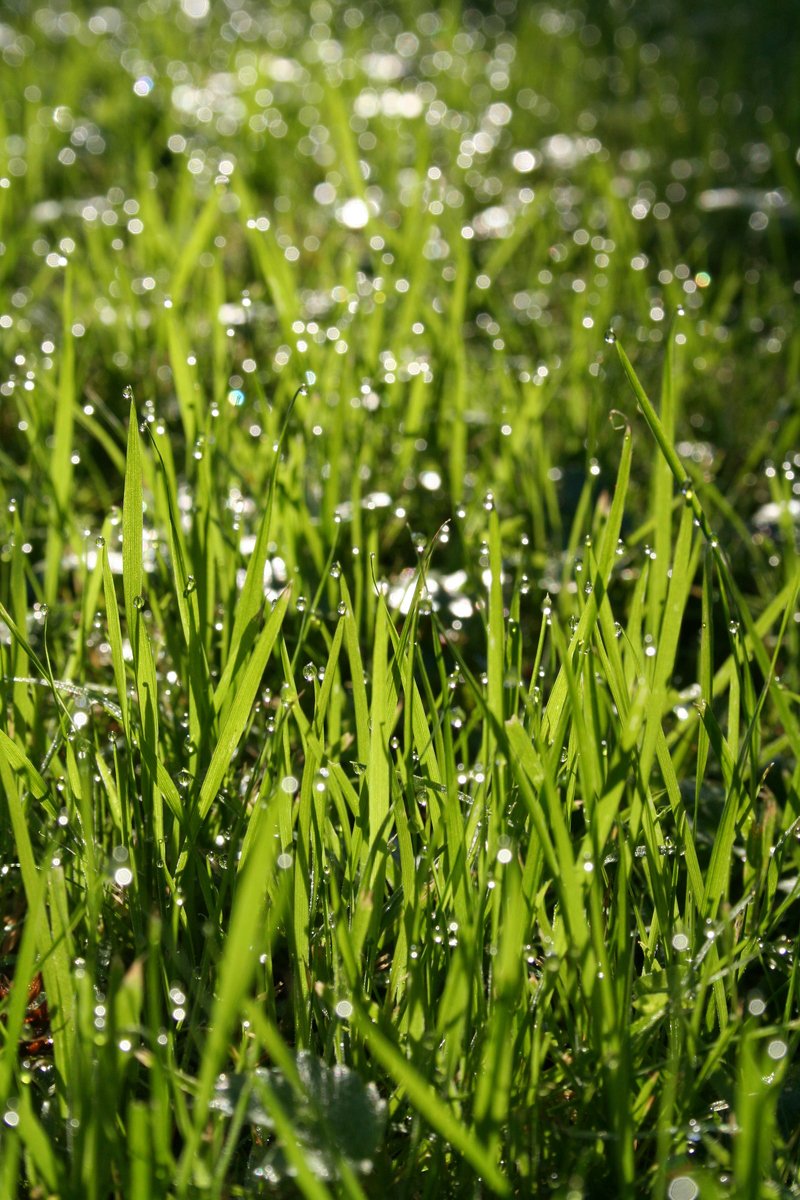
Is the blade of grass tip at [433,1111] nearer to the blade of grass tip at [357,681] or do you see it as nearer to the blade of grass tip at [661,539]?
the blade of grass tip at [357,681]

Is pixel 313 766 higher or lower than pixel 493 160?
lower

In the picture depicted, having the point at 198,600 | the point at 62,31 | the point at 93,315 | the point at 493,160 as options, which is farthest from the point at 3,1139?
the point at 62,31

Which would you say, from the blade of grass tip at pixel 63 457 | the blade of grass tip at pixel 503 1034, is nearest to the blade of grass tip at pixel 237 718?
the blade of grass tip at pixel 503 1034

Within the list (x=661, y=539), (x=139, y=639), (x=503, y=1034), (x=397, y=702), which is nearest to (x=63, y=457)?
(x=139, y=639)

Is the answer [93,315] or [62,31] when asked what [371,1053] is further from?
[62,31]

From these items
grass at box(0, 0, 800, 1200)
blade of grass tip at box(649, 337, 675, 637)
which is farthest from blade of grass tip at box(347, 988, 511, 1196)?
blade of grass tip at box(649, 337, 675, 637)

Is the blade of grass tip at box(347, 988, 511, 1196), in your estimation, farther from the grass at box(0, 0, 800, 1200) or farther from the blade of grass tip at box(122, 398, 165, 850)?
the blade of grass tip at box(122, 398, 165, 850)

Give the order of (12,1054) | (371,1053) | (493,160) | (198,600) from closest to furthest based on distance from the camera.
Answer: (12,1054), (371,1053), (198,600), (493,160)

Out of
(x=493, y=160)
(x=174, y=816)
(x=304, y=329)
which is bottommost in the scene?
(x=174, y=816)
